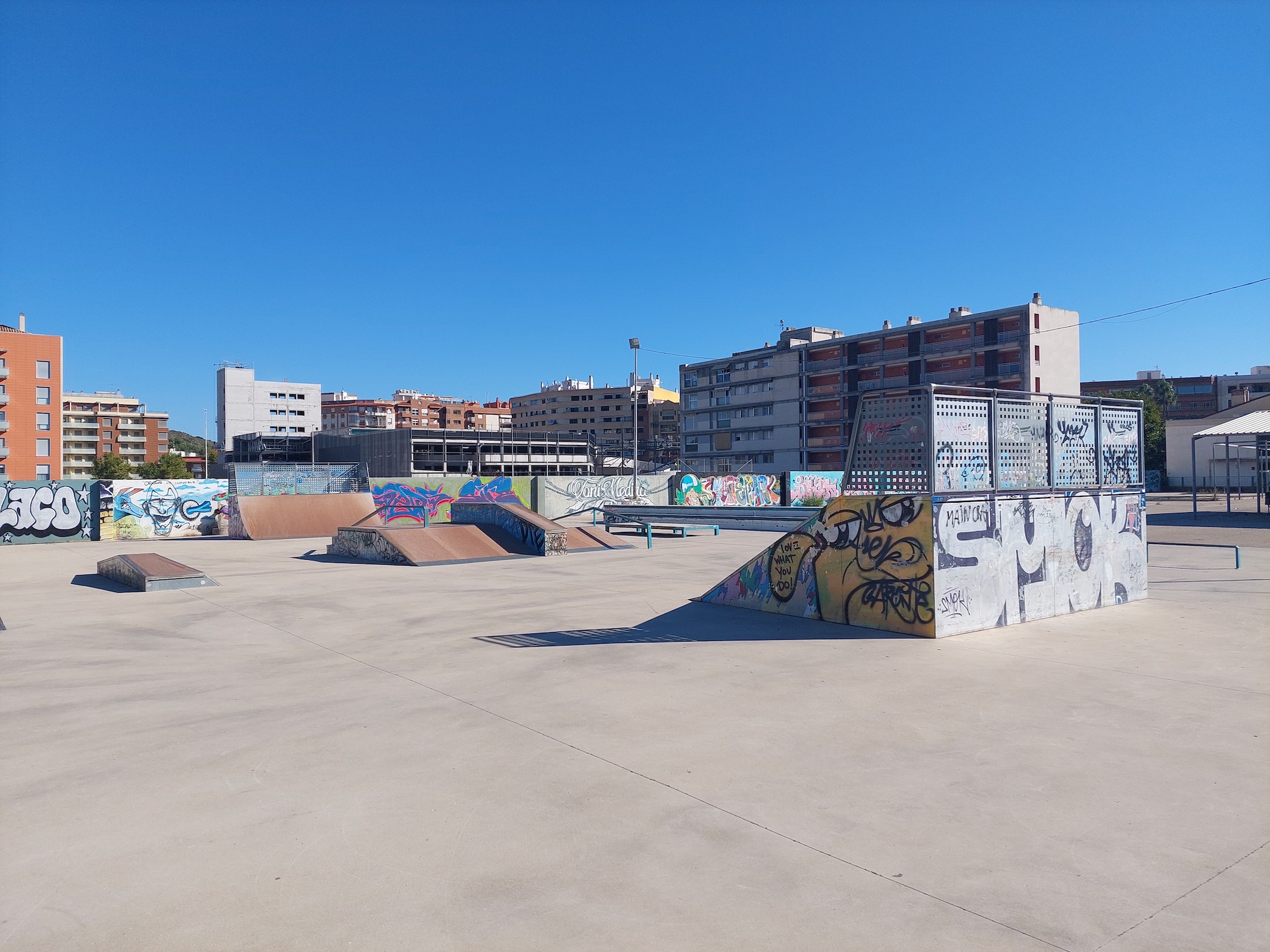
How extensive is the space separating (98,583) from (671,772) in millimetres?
15655

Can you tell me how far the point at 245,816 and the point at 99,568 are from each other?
15823 millimetres

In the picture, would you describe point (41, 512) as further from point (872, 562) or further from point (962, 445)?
point (962, 445)

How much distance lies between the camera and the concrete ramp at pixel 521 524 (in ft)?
70.1

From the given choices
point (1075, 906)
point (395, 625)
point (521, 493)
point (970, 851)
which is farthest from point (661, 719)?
point (521, 493)

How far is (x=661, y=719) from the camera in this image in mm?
6398

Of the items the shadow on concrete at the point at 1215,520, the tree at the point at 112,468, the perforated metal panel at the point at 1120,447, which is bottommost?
the shadow on concrete at the point at 1215,520

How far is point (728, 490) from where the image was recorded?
43.2m

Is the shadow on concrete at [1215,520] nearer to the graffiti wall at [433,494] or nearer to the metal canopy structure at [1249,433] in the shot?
the metal canopy structure at [1249,433]

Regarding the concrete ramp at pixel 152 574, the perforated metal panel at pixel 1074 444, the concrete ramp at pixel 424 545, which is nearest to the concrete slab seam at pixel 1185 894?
the perforated metal panel at pixel 1074 444

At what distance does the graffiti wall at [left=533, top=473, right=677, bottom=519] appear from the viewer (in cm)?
3822

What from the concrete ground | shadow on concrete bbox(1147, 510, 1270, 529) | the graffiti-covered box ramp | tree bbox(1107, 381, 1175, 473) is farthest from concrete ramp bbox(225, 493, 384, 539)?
tree bbox(1107, 381, 1175, 473)

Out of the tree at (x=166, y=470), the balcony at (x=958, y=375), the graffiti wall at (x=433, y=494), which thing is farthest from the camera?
the tree at (x=166, y=470)

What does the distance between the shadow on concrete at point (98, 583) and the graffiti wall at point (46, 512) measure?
12083 millimetres

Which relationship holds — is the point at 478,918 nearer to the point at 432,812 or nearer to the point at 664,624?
the point at 432,812
